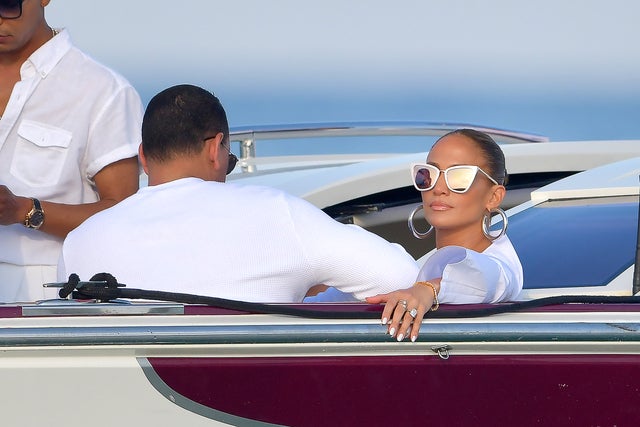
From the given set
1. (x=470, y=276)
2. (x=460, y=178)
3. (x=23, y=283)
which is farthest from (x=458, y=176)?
→ (x=23, y=283)

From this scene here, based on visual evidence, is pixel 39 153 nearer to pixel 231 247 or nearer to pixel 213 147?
pixel 213 147

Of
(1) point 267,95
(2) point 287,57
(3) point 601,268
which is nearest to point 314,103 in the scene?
(1) point 267,95

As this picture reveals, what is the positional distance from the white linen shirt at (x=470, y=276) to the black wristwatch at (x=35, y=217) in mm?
873

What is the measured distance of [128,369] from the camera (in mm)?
2449

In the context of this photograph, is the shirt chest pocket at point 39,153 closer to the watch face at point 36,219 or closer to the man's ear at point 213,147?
the watch face at point 36,219

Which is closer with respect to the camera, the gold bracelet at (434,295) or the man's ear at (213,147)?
the gold bracelet at (434,295)

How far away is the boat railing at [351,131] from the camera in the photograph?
5.08 metres

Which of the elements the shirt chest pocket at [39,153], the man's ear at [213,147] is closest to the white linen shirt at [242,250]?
the man's ear at [213,147]

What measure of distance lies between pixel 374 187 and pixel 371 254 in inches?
61.2

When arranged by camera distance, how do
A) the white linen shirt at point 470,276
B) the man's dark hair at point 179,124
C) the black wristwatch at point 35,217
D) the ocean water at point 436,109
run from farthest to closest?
the ocean water at point 436,109 < the black wristwatch at point 35,217 < the man's dark hair at point 179,124 < the white linen shirt at point 470,276

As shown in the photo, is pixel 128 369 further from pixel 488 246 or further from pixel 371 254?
pixel 488 246

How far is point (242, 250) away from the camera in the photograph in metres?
2.61

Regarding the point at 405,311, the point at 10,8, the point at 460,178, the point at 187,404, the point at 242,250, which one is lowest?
the point at 187,404

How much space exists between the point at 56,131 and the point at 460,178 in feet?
2.96
